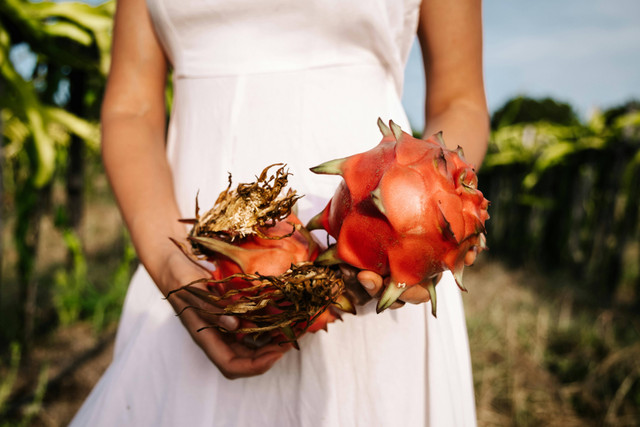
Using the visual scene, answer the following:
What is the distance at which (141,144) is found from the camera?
0.80 meters

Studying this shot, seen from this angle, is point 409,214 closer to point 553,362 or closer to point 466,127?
point 466,127

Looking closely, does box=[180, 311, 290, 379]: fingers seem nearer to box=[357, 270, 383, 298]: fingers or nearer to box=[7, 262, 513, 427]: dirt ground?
box=[357, 270, 383, 298]: fingers

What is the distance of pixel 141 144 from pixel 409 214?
55 cm

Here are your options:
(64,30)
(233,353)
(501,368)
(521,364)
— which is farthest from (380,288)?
(521,364)

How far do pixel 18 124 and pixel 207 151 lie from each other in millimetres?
1731

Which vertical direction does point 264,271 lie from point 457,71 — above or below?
below

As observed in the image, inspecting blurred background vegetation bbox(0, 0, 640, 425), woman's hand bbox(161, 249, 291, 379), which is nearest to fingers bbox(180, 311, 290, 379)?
woman's hand bbox(161, 249, 291, 379)

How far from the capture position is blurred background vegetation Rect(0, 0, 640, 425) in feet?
5.88

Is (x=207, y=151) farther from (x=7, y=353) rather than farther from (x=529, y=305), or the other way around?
(x=529, y=305)

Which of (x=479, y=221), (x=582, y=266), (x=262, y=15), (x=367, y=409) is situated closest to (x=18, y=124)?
(x=262, y=15)

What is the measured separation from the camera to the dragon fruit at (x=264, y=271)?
1.80 ft

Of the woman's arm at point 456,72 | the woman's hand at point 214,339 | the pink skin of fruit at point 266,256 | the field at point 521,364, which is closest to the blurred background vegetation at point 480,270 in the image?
the field at point 521,364

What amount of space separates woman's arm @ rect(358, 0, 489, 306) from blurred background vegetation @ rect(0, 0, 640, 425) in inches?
51.3

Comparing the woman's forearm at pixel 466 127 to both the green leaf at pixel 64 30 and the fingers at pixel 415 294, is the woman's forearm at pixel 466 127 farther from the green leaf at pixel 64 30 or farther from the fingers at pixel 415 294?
the green leaf at pixel 64 30
